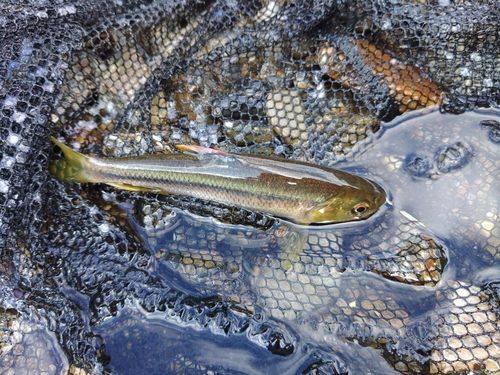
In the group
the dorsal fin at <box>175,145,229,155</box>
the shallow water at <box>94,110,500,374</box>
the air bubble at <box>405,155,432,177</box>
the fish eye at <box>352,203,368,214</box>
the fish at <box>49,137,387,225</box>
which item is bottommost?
the shallow water at <box>94,110,500,374</box>

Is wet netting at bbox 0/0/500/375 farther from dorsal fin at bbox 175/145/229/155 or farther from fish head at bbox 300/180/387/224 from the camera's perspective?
dorsal fin at bbox 175/145/229/155

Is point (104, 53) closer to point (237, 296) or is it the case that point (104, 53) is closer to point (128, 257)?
point (128, 257)

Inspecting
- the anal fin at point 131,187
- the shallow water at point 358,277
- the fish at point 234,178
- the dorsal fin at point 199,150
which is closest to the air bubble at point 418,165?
the shallow water at point 358,277

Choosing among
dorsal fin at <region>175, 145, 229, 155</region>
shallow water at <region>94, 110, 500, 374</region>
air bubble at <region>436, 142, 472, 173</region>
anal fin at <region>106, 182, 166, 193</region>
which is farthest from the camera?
air bubble at <region>436, 142, 472, 173</region>

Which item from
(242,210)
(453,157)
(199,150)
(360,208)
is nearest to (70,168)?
(199,150)

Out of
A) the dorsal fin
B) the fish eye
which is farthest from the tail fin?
the fish eye

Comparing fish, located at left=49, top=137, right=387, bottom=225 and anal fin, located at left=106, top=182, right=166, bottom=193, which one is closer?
fish, located at left=49, top=137, right=387, bottom=225

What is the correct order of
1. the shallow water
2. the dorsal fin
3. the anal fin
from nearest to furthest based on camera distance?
the shallow water, the dorsal fin, the anal fin

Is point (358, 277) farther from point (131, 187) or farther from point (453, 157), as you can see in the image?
point (131, 187)
